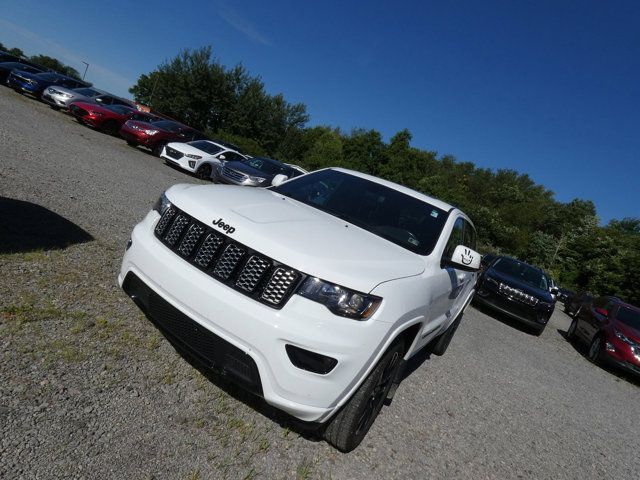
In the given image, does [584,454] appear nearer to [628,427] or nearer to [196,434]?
[628,427]

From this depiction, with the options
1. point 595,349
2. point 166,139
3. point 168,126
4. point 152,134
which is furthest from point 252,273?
point 168,126

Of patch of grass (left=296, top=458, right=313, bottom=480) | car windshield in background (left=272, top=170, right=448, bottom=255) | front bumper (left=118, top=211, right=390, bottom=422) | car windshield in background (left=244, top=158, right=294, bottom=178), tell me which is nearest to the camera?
front bumper (left=118, top=211, right=390, bottom=422)

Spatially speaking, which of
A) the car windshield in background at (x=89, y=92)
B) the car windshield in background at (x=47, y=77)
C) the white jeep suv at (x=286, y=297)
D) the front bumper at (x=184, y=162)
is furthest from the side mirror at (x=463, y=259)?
the car windshield in background at (x=47, y=77)

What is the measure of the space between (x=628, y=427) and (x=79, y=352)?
668cm

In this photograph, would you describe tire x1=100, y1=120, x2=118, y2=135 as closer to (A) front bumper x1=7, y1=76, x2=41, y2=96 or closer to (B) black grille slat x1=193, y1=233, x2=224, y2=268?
(A) front bumper x1=7, y1=76, x2=41, y2=96

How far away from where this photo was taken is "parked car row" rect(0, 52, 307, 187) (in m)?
14.0

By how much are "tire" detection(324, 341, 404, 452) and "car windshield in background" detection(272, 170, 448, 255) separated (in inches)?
36.8

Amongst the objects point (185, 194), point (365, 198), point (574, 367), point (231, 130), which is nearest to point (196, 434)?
point (185, 194)

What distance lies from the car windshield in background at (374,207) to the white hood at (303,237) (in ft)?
0.83

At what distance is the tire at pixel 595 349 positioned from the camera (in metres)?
8.96

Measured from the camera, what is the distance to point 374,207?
12.3 ft

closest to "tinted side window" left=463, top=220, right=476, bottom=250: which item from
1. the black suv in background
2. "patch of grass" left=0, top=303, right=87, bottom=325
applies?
"patch of grass" left=0, top=303, right=87, bottom=325

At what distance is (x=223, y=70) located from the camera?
131 feet

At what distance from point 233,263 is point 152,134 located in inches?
592
